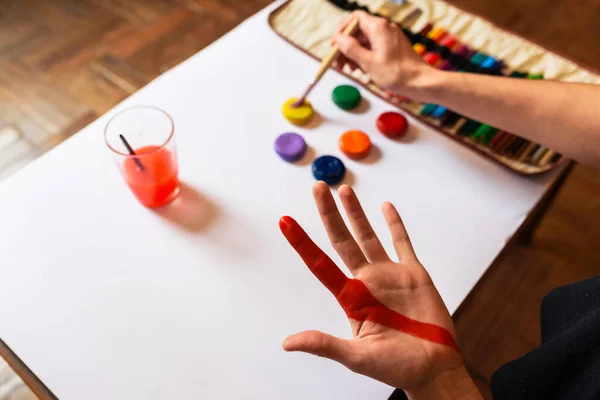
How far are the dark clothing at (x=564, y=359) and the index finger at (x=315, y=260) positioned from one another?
0.15m

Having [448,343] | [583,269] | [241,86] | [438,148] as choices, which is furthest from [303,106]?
[583,269]

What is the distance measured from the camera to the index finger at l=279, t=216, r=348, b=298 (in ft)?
1.75

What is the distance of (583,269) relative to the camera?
1.26 metres

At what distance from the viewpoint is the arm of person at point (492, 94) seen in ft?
2.29

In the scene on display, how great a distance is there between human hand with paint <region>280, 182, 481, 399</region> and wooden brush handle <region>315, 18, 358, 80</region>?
30 centimetres

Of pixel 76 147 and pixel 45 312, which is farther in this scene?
pixel 76 147

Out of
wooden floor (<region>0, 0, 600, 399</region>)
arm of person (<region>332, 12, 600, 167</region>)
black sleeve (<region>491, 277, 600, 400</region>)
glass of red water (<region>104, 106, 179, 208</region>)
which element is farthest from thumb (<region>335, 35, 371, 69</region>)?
wooden floor (<region>0, 0, 600, 399</region>)

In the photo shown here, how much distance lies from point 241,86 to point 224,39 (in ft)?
0.42

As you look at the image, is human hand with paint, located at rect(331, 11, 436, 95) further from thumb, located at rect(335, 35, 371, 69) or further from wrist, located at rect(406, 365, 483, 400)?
wrist, located at rect(406, 365, 483, 400)

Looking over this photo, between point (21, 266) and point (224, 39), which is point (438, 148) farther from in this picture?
point (21, 266)

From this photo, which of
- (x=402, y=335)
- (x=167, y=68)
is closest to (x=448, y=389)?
(x=402, y=335)

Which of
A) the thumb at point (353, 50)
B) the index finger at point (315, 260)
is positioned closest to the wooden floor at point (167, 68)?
the thumb at point (353, 50)

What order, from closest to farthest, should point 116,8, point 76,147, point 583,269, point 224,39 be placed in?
point 76,147
point 224,39
point 583,269
point 116,8

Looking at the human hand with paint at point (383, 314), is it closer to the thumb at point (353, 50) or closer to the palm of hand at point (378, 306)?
the palm of hand at point (378, 306)
